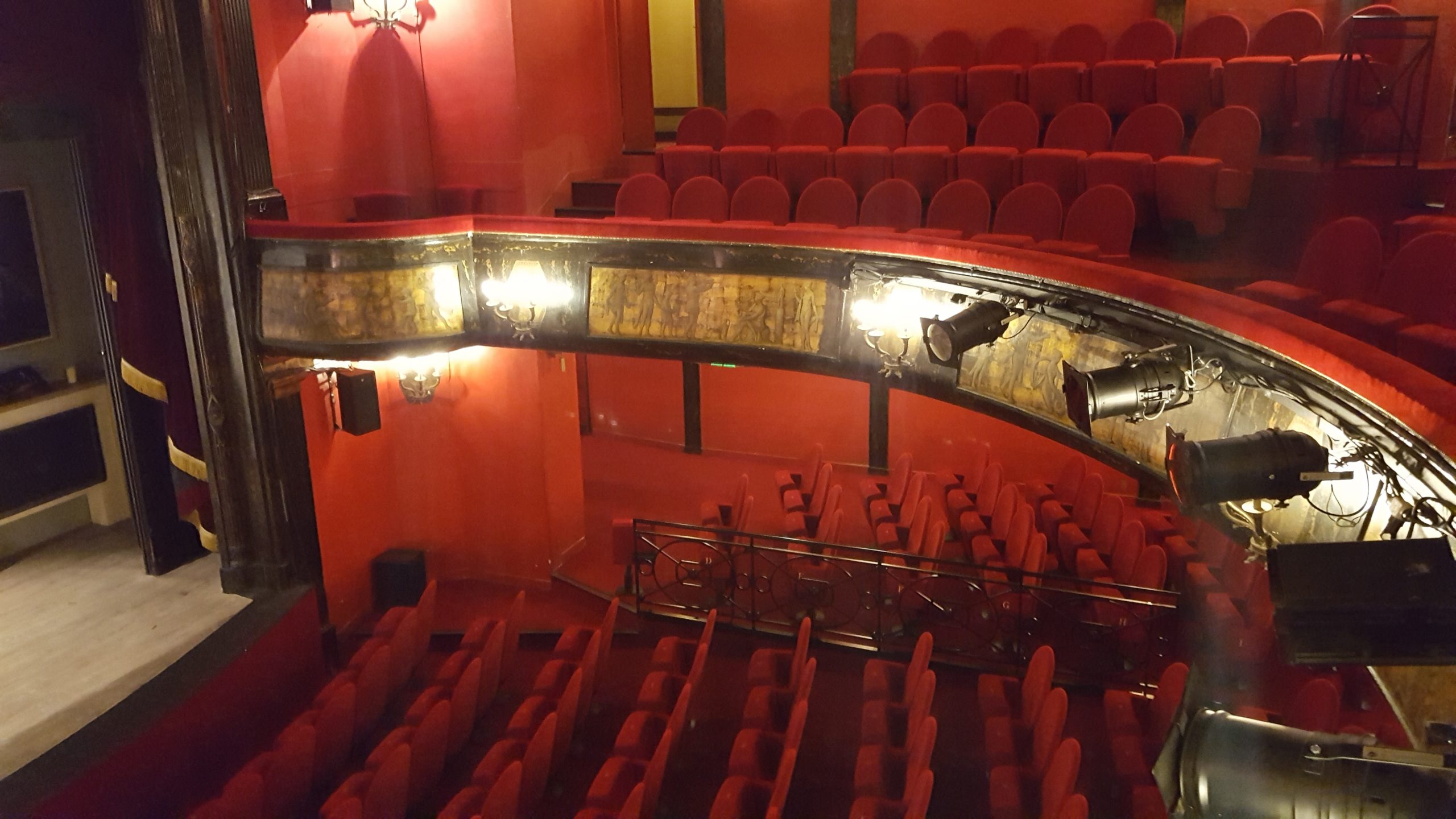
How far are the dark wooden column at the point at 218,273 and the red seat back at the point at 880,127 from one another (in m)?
3.52

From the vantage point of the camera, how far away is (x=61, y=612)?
5859 millimetres

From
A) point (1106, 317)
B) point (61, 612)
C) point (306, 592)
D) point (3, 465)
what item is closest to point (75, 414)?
point (3, 465)

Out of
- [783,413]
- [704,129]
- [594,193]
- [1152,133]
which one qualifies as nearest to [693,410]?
[783,413]

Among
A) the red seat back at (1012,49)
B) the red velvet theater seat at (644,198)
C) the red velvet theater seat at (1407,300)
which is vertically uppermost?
the red seat back at (1012,49)

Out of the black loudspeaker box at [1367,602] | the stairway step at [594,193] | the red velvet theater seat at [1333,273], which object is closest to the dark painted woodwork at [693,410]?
the stairway step at [594,193]

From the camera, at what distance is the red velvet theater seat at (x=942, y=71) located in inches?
268

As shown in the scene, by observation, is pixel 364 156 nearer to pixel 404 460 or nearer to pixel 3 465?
pixel 404 460

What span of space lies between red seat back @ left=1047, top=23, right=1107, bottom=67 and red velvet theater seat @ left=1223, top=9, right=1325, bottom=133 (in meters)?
0.87

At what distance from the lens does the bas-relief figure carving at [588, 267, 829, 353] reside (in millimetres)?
5355

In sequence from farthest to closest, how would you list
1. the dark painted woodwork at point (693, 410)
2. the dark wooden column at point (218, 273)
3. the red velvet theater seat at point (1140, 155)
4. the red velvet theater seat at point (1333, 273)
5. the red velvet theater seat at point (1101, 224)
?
the dark painted woodwork at point (693, 410) → the dark wooden column at point (218, 273) → the red velvet theater seat at point (1140, 155) → the red velvet theater seat at point (1101, 224) → the red velvet theater seat at point (1333, 273)

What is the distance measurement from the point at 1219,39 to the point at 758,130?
9.36 feet

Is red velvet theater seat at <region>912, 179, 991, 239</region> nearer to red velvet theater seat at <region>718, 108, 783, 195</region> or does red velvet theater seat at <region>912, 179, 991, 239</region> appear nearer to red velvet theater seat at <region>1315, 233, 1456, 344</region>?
red velvet theater seat at <region>718, 108, 783, 195</region>

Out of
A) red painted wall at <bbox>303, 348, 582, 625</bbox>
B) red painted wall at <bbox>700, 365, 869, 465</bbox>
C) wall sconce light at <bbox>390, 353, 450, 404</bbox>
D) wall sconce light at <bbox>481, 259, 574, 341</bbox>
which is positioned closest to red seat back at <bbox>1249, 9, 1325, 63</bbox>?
red painted wall at <bbox>700, 365, 869, 465</bbox>

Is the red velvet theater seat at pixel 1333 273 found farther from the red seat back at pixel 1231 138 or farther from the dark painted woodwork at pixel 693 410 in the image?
the dark painted woodwork at pixel 693 410
